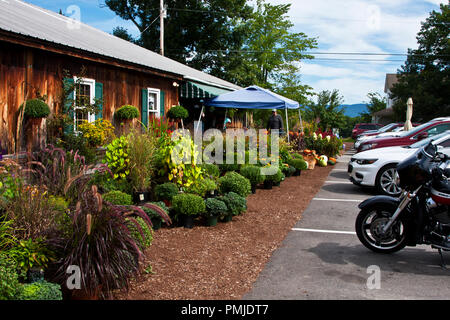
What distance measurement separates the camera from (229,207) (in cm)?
655

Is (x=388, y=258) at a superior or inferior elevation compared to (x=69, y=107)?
inferior

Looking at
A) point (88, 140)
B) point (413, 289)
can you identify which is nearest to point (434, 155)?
point (413, 289)

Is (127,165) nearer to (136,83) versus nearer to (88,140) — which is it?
(88,140)

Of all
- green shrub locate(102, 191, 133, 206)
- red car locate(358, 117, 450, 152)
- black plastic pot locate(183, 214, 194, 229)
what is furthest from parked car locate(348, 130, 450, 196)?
green shrub locate(102, 191, 133, 206)

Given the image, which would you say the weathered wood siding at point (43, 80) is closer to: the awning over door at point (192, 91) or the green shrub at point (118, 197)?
the green shrub at point (118, 197)

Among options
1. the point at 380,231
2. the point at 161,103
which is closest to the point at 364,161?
the point at 380,231

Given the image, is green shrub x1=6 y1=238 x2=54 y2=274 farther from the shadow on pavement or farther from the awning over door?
the awning over door

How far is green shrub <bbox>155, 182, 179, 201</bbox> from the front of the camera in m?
6.55

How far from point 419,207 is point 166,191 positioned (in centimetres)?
373

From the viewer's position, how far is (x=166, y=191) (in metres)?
6.57

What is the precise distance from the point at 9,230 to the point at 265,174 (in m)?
6.74

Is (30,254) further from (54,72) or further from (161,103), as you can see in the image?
(161,103)

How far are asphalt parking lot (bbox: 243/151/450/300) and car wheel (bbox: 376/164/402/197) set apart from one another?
9.85 ft

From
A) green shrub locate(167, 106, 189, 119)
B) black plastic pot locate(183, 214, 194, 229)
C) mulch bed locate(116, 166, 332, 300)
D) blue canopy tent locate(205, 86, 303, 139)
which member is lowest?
mulch bed locate(116, 166, 332, 300)
